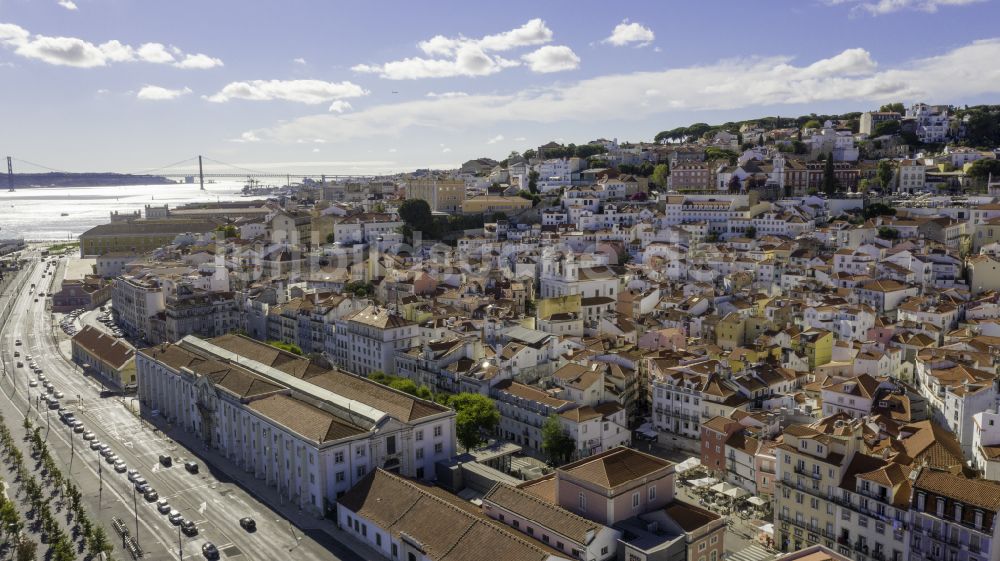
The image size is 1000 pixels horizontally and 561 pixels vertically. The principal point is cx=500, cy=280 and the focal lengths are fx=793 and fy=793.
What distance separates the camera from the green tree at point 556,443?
3325 centimetres

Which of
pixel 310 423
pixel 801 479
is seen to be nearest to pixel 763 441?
pixel 801 479

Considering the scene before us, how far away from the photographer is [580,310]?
169 feet

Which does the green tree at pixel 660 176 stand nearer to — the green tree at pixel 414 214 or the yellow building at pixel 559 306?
the green tree at pixel 414 214

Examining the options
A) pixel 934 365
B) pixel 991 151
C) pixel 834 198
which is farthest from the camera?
pixel 991 151

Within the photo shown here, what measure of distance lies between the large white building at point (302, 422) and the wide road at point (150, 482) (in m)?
1.49

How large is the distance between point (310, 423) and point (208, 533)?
208 inches

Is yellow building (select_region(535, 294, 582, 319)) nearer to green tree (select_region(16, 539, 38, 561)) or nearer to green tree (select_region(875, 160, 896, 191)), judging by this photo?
green tree (select_region(16, 539, 38, 561))

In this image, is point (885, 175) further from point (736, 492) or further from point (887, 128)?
point (736, 492)

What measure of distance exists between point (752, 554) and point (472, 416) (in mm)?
12940

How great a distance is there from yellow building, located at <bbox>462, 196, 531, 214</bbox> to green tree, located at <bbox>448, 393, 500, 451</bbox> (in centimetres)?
5349

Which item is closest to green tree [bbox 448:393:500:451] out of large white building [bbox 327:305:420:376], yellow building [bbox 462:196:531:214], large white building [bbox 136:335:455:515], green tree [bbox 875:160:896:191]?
large white building [bbox 136:335:455:515]

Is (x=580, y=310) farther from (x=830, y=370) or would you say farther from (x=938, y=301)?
(x=938, y=301)

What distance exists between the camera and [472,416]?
34.4 meters

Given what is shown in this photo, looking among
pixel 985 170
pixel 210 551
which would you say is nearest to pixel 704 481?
pixel 210 551
